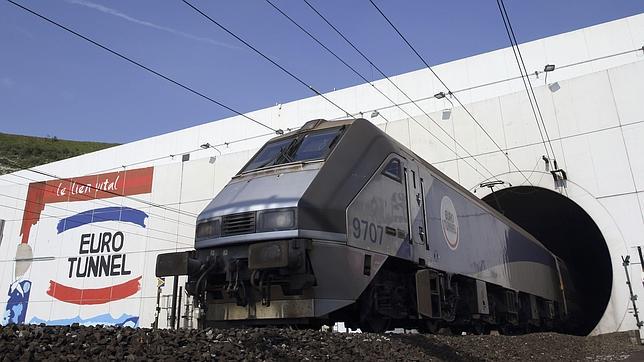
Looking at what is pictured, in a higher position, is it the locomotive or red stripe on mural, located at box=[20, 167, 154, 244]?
red stripe on mural, located at box=[20, 167, 154, 244]

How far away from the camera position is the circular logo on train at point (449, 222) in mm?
10264

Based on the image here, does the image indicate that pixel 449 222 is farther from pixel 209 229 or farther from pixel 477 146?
pixel 477 146

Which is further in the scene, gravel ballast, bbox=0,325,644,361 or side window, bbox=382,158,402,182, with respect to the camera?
side window, bbox=382,158,402,182

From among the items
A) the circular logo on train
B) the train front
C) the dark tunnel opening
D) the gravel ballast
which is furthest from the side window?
the dark tunnel opening

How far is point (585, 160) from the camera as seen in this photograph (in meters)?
20.1

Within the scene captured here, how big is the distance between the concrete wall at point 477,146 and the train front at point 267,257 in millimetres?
16308

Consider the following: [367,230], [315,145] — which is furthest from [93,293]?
[367,230]

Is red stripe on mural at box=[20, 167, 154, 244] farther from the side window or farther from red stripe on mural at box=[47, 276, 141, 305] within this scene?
the side window

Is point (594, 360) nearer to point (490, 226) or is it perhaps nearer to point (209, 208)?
point (490, 226)

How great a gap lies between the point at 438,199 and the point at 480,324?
4108 mm

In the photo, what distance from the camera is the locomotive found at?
21.2ft

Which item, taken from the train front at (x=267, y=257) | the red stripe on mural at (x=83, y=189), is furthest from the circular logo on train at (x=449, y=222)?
the red stripe on mural at (x=83, y=189)

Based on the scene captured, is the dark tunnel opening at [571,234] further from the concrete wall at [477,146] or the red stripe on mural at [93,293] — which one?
the red stripe on mural at [93,293]

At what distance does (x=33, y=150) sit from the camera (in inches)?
3750
